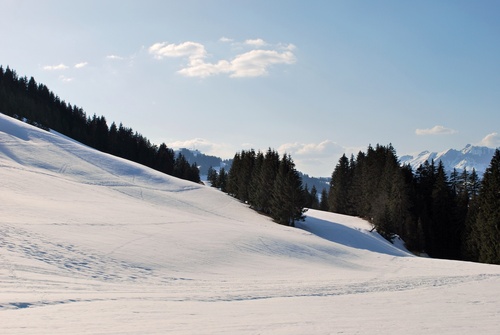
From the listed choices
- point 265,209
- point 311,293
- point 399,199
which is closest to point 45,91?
point 265,209

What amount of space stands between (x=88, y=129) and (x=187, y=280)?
10219 centimetres

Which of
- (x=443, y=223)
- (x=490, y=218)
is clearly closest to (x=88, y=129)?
(x=443, y=223)

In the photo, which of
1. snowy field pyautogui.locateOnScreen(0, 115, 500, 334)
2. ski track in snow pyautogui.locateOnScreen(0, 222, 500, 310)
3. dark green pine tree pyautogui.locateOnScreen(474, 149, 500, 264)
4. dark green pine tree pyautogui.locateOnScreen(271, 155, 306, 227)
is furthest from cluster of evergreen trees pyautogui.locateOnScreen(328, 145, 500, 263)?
ski track in snow pyautogui.locateOnScreen(0, 222, 500, 310)

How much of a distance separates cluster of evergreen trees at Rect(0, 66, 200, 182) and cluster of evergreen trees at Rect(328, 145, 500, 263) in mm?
47079

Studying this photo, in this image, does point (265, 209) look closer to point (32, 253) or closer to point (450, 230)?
point (450, 230)

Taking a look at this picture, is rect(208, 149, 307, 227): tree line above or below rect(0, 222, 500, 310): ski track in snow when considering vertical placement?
above

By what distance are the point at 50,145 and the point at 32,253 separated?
161ft

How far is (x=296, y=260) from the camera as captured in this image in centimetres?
2683

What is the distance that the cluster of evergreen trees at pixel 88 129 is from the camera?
100688 mm

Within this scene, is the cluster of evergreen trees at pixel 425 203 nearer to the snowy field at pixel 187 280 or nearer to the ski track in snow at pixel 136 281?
the snowy field at pixel 187 280

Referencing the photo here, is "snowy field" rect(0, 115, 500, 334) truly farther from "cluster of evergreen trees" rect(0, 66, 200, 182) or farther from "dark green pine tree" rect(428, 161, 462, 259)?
"cluster of evergreen trees" rect(0, 66, 200, 182)

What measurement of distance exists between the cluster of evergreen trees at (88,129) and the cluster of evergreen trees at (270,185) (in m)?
37.6

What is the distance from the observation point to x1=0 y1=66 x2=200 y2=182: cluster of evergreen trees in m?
101

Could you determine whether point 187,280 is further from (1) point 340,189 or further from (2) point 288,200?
(1) point 340,189
